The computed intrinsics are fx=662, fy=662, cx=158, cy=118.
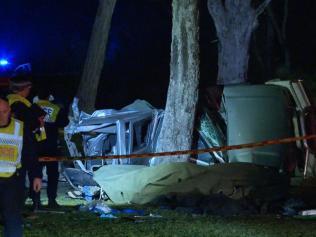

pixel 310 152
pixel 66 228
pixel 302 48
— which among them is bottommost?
pixel 66 228

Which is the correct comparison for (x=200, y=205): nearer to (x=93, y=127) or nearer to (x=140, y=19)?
(x=93, y=127)

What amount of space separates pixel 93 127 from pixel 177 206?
315cm

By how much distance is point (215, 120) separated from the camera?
37.8 feet

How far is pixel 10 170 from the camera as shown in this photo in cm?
586

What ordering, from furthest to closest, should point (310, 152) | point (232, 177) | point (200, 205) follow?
point (310, 152), point (232, 177), point (200, 205)

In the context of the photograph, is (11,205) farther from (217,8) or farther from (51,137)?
(217,8)

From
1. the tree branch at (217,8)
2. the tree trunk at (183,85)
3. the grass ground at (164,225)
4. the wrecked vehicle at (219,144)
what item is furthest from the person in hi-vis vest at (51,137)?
the tree branch at (217,8)

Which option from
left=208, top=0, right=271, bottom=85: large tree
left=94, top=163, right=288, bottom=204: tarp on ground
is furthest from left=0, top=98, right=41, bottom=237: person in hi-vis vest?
left=208, top=0, right=271, bottom=85: large tree

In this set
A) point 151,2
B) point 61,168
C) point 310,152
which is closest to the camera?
point 310,152

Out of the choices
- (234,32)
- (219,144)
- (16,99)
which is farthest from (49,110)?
(234,32)

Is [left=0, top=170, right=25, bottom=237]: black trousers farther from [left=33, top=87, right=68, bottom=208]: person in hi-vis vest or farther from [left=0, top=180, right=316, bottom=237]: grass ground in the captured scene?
[left=33, top=87, right=68, bottom=208]: person in hi-vis vest

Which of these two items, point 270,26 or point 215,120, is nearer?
point 215,120

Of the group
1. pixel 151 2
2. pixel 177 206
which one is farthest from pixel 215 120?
pixel 151 2

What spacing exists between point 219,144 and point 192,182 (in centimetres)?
168
